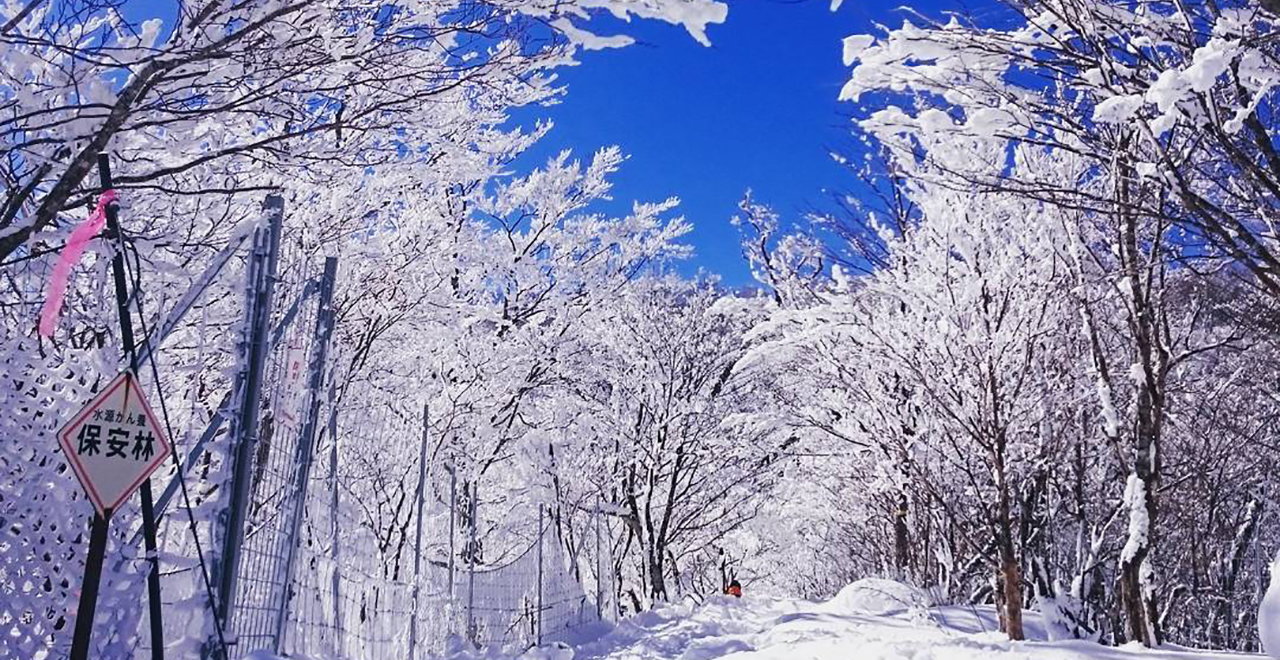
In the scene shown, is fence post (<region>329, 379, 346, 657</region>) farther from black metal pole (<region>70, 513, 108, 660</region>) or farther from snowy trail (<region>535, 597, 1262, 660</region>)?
snowy trail (<region>535, 597, 1262, 660</region>)

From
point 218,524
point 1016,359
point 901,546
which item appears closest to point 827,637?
point 1016,359

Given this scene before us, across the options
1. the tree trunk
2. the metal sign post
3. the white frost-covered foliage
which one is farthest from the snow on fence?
the tree trunk

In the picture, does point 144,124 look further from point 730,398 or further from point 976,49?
point 730,398

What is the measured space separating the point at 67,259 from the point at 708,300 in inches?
709

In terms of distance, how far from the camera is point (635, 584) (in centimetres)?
2383

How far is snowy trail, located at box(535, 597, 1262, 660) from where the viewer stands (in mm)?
6199

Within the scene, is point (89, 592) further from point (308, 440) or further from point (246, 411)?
point (308, 440)

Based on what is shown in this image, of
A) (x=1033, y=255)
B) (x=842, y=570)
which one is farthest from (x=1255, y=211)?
(x=842, y=570)

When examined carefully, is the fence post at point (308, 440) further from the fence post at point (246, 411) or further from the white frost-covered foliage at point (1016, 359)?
the white frost-covered foliage at point (1016, 359)

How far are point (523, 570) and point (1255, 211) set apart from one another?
8.03 meters

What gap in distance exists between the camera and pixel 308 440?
209 inches

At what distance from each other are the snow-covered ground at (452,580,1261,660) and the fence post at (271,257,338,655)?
327 cm

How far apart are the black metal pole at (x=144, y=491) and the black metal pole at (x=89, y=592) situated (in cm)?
27

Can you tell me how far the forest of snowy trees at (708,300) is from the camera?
13.4ft
